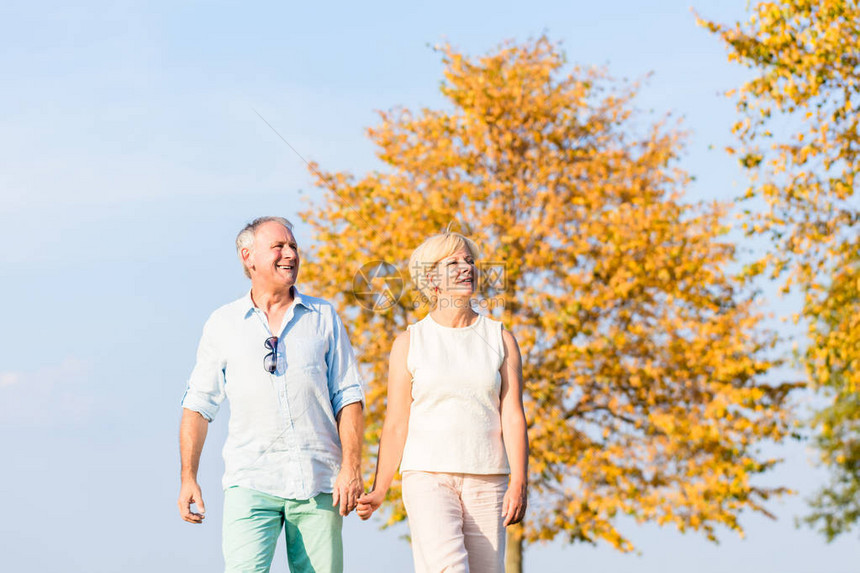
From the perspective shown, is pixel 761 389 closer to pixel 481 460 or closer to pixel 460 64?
pixel 460 64

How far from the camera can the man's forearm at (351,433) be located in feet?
18.0

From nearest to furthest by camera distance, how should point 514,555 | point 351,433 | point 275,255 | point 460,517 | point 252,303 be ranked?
point 460,517 → point 351,433 → point 275,255 → point 252,303 → point 514,555

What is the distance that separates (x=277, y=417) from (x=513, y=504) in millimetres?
1412

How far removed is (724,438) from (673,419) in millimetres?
934

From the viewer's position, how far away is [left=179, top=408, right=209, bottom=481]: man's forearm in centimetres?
567

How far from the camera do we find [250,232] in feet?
19.2

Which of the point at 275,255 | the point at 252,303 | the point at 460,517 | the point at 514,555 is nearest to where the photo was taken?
the point at 460,517

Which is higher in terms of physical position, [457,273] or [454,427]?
[457,273]

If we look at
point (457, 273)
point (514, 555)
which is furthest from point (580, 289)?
point (457, 273)

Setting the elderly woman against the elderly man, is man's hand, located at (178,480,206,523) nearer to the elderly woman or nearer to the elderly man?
the elderly man

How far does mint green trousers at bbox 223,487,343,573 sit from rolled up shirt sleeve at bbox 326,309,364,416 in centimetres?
56

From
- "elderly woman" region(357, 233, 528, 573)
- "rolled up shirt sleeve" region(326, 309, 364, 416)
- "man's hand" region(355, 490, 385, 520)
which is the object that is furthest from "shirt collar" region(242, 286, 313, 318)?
"man's hand" region(355, 490, 385, 520)

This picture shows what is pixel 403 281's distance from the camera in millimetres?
17438

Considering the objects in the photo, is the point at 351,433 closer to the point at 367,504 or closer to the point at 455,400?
the point at 367,504
